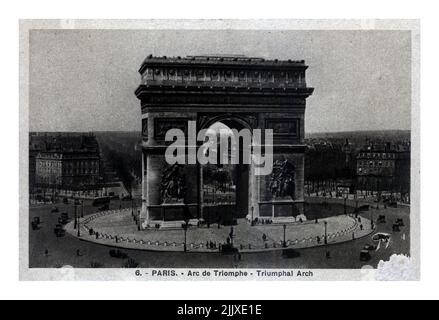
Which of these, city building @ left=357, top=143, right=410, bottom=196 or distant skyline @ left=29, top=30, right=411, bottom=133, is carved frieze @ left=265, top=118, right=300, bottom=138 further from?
city building @ left=357, top=143, right=410, bottom=196

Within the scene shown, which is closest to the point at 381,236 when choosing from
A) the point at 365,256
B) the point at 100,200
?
the point at 365,256

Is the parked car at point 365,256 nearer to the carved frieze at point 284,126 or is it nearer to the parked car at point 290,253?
the parked car at point 290,253

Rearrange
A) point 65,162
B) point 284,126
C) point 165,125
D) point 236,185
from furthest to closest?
1. point 236,185
2. point 65,162
3. point 284,126
4. point 165,125

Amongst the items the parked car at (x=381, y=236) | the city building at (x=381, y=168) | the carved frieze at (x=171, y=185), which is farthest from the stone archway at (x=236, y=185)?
the parked car at (x=381, y=236)

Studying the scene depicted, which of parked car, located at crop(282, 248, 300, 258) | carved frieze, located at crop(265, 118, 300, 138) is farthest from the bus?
parked car, located at crop(282, 248, 300, 258)

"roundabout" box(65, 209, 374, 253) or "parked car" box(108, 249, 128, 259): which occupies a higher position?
"roundabout" box(65, 209, 374, 253)

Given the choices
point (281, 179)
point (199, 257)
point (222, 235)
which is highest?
point (281, 179)

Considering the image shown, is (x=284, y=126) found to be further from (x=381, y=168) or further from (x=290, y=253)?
(x=290, y=253)

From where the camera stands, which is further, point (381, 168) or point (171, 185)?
point (381, 168)
